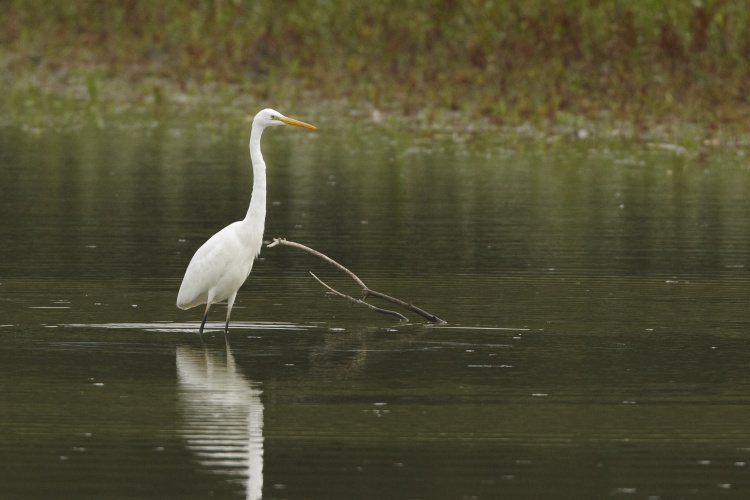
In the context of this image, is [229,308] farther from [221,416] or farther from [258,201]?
[221,416]

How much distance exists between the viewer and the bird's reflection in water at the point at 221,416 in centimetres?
795

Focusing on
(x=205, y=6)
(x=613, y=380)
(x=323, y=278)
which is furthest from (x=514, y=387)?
(x=205, y=6)

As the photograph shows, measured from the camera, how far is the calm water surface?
316 inches

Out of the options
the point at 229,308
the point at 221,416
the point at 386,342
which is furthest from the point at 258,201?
the point at 221,416

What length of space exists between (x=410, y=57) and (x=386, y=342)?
21911 millimetres

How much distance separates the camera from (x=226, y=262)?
11.9 metres

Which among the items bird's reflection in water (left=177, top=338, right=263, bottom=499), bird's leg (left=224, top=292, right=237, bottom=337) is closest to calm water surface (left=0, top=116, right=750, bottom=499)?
bird's reflection in water (left=177, top=338, right=263, bottom=499)

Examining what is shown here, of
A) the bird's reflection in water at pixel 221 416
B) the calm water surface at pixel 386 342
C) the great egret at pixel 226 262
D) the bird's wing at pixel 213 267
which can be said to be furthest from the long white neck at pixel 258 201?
the bird's reflection in water at pixel 221 416

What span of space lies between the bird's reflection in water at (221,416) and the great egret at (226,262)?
90cm

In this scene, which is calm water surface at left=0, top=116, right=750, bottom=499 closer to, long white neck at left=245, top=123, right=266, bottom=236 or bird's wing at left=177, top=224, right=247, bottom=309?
bird's wing at left=177, top=224, right=247, bottom=309

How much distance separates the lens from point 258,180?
1218 cm

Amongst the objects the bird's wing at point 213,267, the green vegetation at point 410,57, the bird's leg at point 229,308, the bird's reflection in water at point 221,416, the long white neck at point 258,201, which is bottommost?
the bird's reflection in water at point 221,416

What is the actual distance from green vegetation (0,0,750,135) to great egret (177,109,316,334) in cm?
1672

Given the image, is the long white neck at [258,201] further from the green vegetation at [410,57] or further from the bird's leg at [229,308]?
the green vegetation at [410,57]
